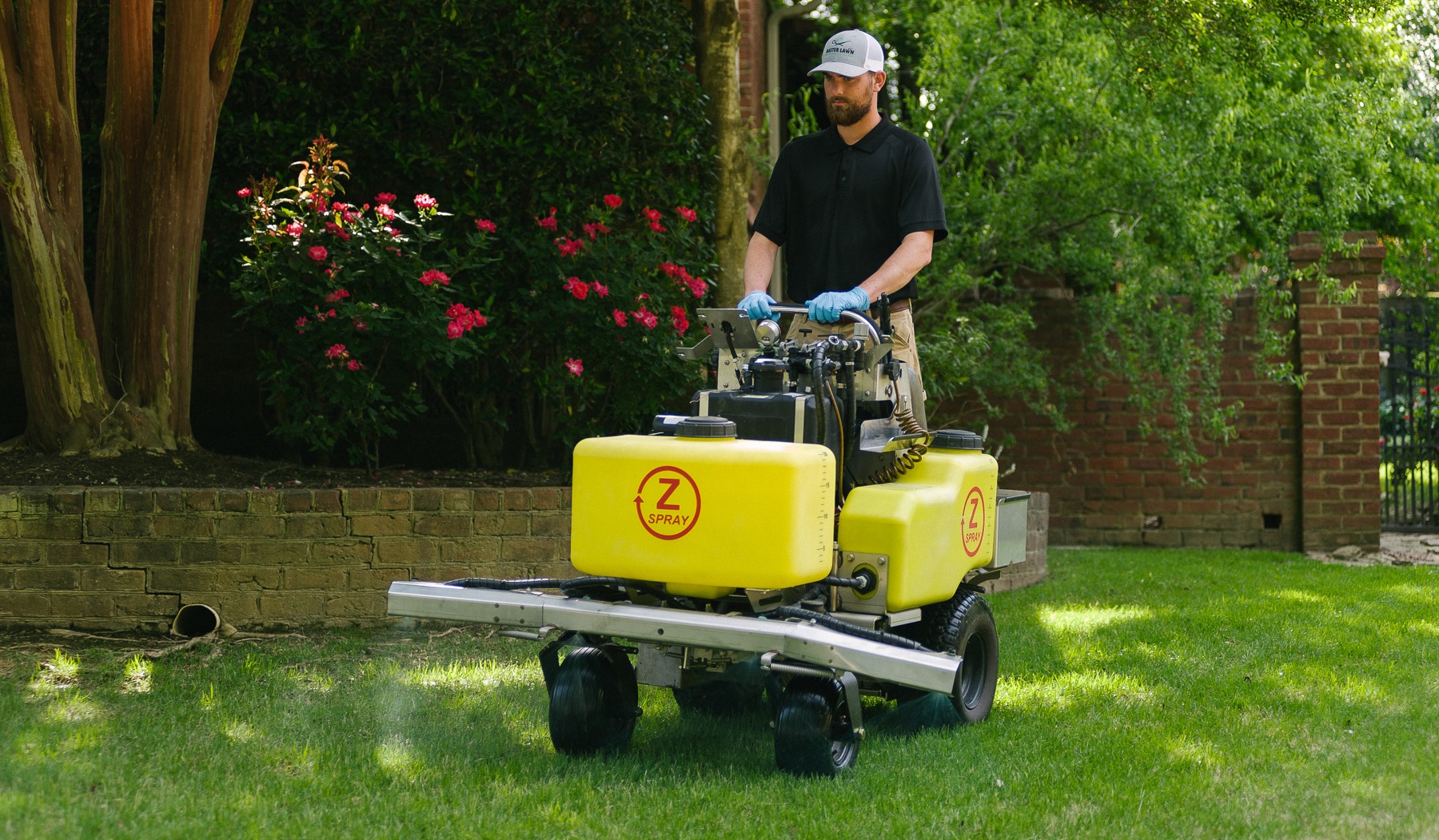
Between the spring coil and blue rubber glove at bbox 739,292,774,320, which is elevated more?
blue rubber glove at bbox 739,292,774,320

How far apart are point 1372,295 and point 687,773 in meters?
7.47

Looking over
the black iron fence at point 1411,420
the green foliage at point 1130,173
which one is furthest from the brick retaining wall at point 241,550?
the black iron fence at point 1411,420

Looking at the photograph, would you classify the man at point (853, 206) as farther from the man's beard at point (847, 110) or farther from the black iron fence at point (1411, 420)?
the black iron fence at point (1411, 420)

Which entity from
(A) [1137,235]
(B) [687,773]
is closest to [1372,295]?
(A) [1137,235]

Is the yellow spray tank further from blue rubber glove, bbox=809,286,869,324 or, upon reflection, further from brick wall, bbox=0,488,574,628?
brick wall, bbox=0,488,574,628

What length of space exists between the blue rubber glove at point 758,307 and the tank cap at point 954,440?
2.65ft

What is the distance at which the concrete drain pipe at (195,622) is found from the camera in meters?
5.91

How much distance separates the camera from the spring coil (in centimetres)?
458

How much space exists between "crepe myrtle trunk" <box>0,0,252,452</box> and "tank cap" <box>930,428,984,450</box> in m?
3.92

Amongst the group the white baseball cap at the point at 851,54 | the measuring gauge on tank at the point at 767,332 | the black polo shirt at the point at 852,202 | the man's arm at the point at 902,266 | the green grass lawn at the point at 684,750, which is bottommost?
the green grass lawn at the point at 684,750

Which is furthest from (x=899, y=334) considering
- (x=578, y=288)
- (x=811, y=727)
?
(x=578, y=288)

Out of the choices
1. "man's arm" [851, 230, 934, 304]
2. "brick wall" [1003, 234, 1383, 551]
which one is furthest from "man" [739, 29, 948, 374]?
"brick wall" [1003, 234, 1383, 551]

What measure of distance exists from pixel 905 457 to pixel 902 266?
2.17 ft

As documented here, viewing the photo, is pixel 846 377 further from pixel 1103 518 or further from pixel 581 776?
pixel 1103 518
